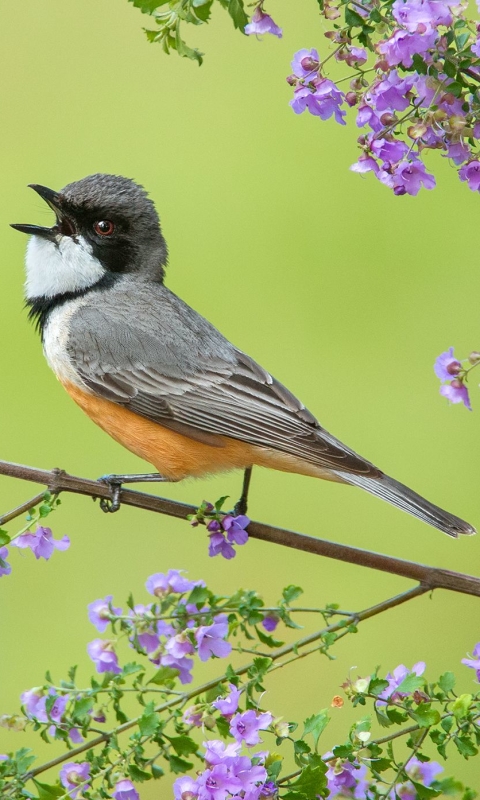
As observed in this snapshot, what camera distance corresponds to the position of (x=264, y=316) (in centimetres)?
779

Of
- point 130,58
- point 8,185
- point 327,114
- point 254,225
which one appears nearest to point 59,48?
point 130,58

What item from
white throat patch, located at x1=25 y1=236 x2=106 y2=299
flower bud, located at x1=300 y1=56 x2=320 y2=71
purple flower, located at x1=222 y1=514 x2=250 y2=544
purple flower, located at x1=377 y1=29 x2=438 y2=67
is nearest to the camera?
purple flower, located at x1=377 y1=29 x2=438 y2=67

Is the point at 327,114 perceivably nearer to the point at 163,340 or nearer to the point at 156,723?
the point at 156,723

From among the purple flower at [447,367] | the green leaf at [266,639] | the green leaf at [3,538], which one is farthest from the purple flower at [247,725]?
the purple flower at [447,367]

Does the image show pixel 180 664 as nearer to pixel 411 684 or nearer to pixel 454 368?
pixel 411 684

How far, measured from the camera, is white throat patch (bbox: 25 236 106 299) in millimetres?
4367

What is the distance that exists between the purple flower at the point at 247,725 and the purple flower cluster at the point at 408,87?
1137 millimetres

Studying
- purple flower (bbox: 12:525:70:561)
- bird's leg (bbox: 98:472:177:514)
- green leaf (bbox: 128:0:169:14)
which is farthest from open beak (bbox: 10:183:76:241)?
green leaf (bbox: 128:0:169:14)

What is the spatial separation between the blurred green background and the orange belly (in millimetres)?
1743

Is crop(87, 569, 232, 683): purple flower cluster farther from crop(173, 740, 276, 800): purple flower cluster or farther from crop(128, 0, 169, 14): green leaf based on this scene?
crop(128, 0, 169, 14): green leaf

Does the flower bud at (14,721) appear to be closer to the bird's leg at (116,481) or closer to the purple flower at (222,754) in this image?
the purple flower at (222,754)

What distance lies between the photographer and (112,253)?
14.8 ft

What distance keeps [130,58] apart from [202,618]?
7754 mm

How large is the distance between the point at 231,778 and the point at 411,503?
149cm
